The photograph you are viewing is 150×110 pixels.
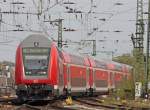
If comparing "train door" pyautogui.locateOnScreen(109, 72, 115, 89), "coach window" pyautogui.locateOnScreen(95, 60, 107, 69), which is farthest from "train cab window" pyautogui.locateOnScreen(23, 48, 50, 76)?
"train door" pyautogui.locateOnScreen(109, 72, 115, 89)

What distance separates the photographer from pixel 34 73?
28.9 m

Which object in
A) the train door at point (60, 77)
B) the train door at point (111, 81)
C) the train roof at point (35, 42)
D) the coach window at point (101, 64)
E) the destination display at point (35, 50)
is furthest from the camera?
the train door at point (111, 81)

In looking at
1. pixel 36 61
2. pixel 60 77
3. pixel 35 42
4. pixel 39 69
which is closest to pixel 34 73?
pixel 39 69

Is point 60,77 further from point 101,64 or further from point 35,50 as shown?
point 101,64

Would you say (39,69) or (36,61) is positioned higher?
(36,61)

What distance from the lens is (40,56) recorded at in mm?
29250

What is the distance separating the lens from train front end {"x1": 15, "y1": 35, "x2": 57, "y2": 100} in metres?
28.8

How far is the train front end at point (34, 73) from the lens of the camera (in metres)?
28.8

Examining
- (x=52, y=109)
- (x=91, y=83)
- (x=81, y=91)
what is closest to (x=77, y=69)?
(x=81, y=91)

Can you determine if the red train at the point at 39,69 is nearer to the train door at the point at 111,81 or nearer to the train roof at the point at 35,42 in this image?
the train roof at the point at 35,42

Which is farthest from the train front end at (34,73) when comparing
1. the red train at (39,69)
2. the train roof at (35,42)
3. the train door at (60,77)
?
the train door at (60,77)

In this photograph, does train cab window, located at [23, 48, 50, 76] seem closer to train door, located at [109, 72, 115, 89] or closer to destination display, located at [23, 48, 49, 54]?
destination display, located at [23, 48, 49, 54]

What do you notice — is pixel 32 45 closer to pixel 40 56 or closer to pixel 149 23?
pixel 40 56

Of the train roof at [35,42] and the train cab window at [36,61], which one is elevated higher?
the train roof at [35,42]
